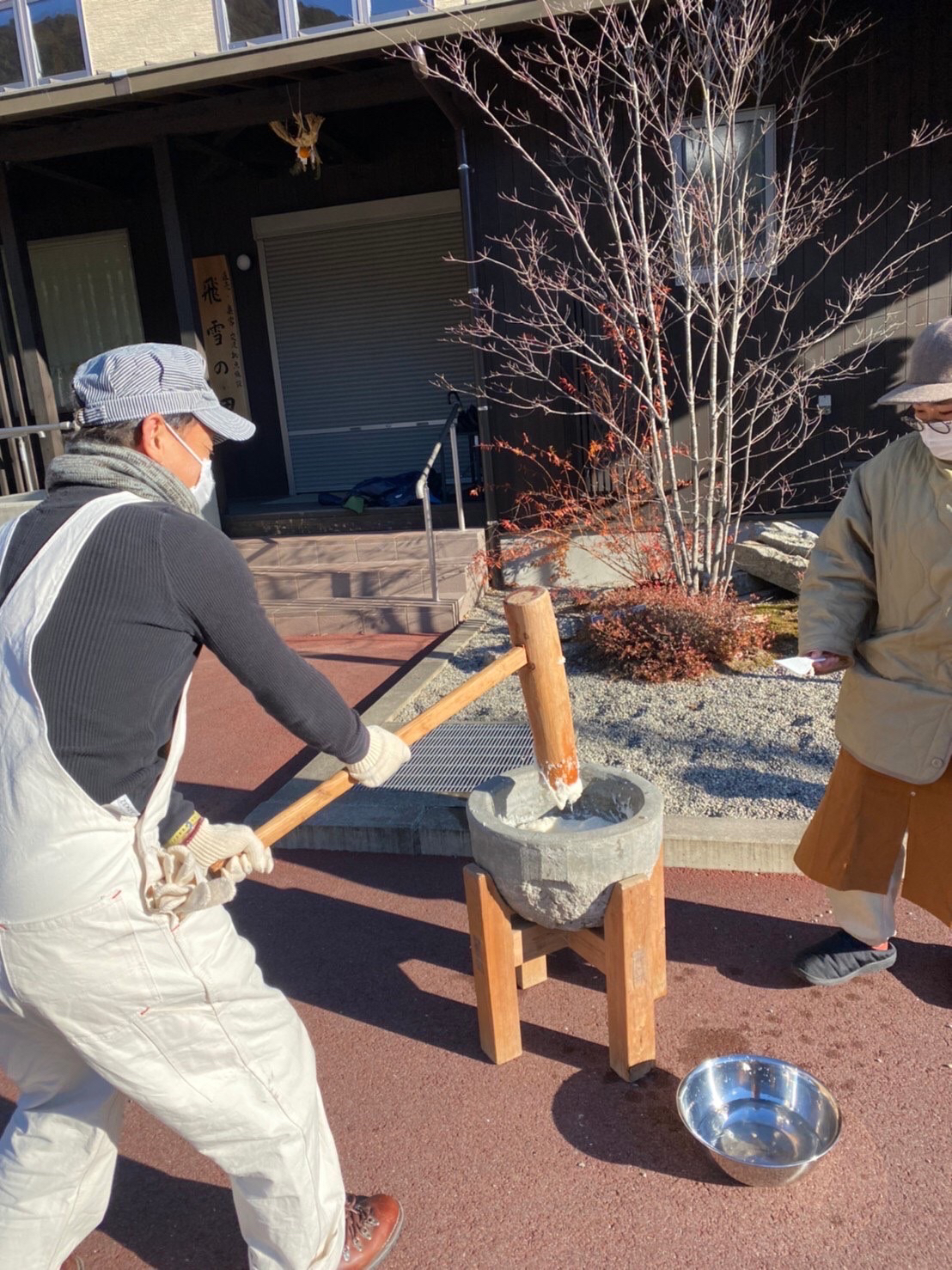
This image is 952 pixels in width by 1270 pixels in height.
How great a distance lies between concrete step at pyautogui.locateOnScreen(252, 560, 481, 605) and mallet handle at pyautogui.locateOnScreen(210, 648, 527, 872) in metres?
5.37

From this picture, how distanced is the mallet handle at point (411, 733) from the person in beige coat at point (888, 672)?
98cm

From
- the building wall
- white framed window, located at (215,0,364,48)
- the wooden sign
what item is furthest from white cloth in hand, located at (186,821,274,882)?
the wooden sign

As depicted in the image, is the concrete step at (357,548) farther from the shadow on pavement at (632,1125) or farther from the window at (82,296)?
the shadow on pavement at (632,1125)

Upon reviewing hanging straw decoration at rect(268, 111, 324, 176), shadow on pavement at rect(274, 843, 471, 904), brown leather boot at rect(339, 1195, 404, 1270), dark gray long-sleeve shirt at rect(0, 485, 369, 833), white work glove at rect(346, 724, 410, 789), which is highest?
hanging straw decoration at rect(268, 111, 324, 176)

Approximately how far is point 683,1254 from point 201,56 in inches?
362

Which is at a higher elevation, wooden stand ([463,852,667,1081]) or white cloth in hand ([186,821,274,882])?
white cloth in hand ([186,821,274,882])

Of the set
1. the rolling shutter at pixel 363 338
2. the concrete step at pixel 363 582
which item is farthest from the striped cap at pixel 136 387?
the rolling shutter at pixel 363 338

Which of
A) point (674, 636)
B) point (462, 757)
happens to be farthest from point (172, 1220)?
point (674, 636)

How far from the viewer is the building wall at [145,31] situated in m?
9.43

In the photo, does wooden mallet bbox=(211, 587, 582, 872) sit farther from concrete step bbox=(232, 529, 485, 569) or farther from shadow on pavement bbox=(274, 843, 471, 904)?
concrete step bbox=(232, 529, 485, 569)

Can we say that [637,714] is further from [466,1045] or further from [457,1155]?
[457,1155]

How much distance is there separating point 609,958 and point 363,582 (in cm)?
609

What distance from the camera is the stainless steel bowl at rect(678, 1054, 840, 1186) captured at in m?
2.41

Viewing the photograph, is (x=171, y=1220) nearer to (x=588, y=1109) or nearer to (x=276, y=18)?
(x=588, y=1109)
